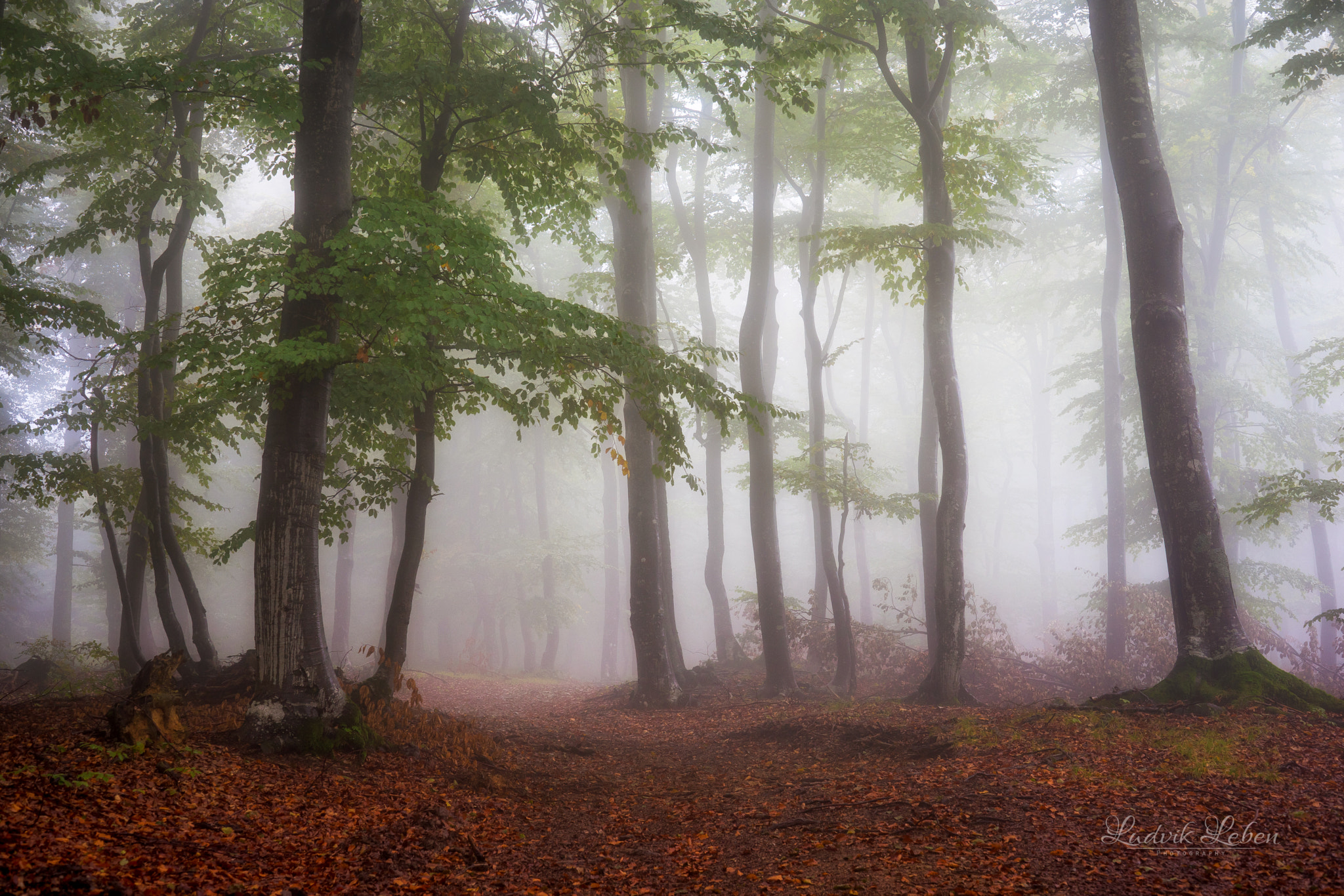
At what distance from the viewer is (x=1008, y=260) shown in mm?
29078

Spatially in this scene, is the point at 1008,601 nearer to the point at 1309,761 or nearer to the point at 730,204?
the point at 730,204

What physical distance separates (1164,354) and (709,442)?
429 inches

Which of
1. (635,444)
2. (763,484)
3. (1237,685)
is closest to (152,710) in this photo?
(635,444)

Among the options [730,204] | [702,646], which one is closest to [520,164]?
[730,204]

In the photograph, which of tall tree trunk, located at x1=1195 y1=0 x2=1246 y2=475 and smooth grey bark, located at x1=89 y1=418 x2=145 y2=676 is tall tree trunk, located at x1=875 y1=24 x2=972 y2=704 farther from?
tall tree trunk, located at x1=1195 y1=0 x2=1246 y2=475

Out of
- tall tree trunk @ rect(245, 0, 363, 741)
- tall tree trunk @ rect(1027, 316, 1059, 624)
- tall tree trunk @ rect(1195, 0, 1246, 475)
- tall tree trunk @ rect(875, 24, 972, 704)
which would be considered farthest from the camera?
tall tree trunk @ rect(1027, 316, 1059, 624)

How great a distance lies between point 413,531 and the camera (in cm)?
828

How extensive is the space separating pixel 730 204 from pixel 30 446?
93.1 feet

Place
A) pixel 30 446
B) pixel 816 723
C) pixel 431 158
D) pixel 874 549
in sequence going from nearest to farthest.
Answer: pixel 431 158, pixel 816 723, pixel 30 446, pixel 874 549

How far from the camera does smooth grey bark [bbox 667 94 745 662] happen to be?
57.3 ft

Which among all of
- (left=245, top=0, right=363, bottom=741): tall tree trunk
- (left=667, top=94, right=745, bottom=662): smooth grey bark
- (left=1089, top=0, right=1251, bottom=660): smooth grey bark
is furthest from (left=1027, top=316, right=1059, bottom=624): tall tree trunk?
(left=245, top=0, right=363, bottom=741): tall tree trunk

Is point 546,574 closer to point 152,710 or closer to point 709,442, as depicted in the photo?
point 709,442

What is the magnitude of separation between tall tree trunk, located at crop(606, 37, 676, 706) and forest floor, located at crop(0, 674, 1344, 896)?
475cm

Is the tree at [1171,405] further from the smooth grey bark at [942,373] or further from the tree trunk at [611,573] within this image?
the tree trunk at [611,573]
